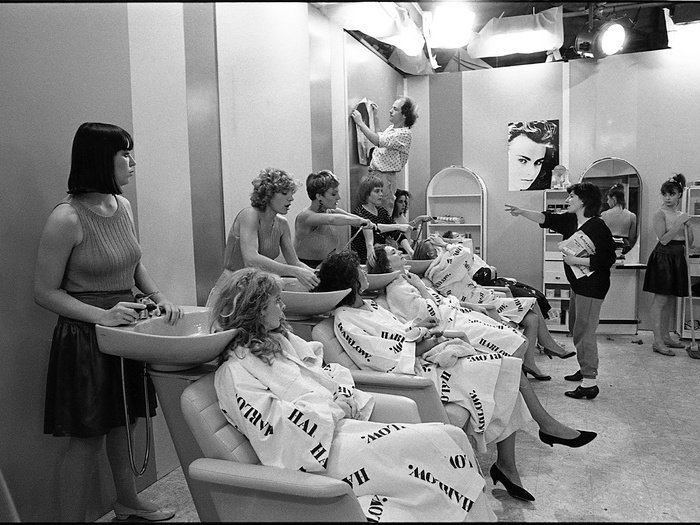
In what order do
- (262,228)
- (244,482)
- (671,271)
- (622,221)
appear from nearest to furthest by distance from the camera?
1. (244,482)
2. (262,228)
3. (671,271)
4. (622,221)

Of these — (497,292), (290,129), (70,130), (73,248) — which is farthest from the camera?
(497,292)

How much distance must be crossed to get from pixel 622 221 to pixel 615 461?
3.85 m

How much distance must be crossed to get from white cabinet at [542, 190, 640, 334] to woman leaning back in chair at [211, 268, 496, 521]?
4.87 metres

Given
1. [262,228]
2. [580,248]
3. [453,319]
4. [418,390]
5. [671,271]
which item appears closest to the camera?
[418,390]

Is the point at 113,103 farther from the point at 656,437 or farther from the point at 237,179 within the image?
the point at 656,437

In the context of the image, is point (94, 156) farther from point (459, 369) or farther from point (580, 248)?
point (580, 248)

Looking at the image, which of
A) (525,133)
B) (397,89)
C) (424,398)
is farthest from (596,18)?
(424,398)

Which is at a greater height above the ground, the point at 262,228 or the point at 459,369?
the point at 262,228

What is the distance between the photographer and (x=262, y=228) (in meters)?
3.21

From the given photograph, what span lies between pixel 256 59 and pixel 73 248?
6.60 ft

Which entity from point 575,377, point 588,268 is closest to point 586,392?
point 575,377

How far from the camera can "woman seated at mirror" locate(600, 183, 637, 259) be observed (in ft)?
21.1

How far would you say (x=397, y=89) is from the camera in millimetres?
6957

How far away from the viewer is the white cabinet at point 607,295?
20.9 ft
